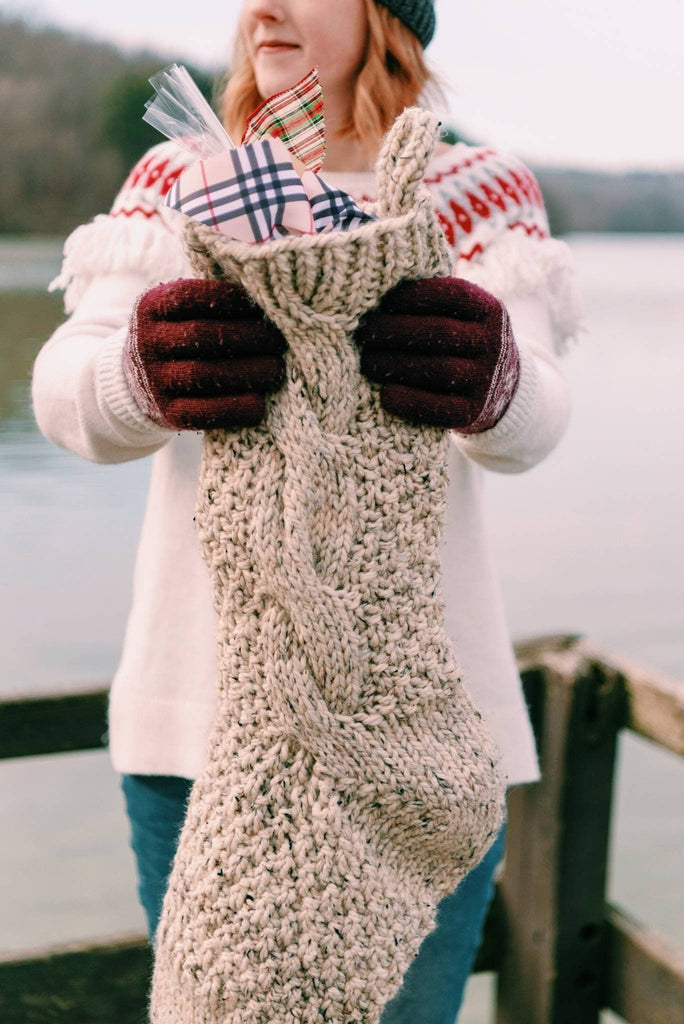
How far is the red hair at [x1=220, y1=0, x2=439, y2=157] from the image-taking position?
868 mm

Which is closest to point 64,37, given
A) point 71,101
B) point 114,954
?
point 71,101

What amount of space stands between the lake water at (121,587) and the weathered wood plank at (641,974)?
335mm

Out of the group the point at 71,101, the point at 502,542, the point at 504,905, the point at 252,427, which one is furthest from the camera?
the point at 71,101

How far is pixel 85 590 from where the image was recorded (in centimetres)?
340

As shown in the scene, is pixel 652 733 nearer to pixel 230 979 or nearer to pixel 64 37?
pixel 230 979

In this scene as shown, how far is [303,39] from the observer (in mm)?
836

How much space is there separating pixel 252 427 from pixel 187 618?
306 mm

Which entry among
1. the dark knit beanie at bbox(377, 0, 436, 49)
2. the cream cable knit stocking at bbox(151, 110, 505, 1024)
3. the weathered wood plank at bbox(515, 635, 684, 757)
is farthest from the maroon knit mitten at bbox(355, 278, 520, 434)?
the weathered wood plank at bbox(515, 635, 684, 757)

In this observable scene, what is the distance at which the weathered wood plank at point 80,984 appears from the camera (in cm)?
110

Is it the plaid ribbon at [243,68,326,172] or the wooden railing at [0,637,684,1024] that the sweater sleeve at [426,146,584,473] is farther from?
the wooden railing at [0,637,684,1024]

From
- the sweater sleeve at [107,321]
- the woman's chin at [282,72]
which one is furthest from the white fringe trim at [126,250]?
the woman's chin at [282,72]

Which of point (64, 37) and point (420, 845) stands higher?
point (64, 37)

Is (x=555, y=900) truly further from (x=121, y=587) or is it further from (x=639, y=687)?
(x=121, y=587)

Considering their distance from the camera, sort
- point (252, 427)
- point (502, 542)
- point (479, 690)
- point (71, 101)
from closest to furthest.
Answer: point (252, 427), point (479, 690), point (502, 542), point (71, 101)
